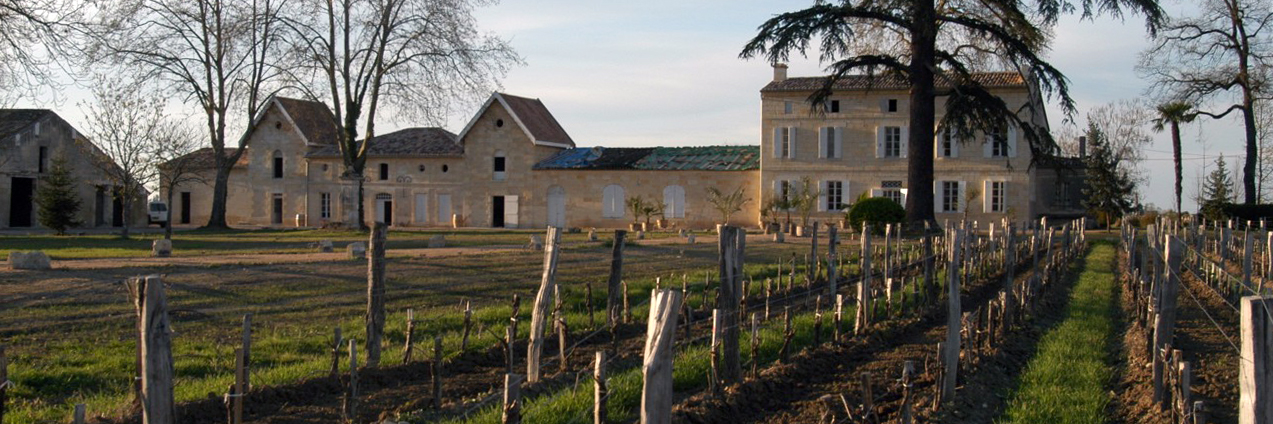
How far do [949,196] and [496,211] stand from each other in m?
17.9

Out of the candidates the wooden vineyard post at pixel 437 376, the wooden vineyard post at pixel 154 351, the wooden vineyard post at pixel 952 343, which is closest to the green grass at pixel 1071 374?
the wooden vineyard post at pixel 952 343

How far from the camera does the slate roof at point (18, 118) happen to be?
42969 mm

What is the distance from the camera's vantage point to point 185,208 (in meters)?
52.8

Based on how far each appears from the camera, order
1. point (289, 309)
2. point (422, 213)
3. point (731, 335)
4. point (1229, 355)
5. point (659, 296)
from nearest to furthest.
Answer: point (659, 296) → point (731, 335) → point (1229, 355) → point (289, 309) → point (422, 213)

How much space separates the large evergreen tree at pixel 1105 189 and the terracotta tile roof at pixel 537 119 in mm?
21959

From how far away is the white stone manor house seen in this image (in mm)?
42250

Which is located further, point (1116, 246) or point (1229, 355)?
point (1116, 246)

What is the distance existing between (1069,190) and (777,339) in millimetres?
44960

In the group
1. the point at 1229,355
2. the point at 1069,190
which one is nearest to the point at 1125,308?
the point at 1229,355

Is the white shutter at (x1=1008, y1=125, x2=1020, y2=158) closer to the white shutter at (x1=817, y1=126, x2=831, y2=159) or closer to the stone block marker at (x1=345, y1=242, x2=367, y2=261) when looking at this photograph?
the white shutter at (x1=817, y1=126, x2=831, y2=159)

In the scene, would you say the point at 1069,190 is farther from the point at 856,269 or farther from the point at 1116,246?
the point at 856,269

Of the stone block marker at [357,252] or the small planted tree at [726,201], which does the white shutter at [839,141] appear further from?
the stone block marker at [357,252]

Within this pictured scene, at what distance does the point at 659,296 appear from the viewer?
5773 millimetres

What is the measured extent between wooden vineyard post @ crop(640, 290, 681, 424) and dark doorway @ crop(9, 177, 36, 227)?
1736 inches
